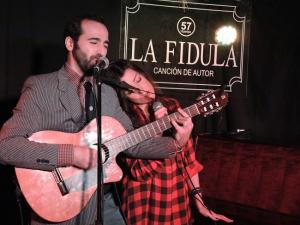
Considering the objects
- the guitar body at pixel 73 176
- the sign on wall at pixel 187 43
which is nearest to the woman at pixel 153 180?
the guitar body at pixel 73 176

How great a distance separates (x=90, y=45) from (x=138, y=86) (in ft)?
2.10

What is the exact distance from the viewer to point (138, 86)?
311 cm

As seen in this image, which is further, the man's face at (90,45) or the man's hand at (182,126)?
the man's hand at (182,126)

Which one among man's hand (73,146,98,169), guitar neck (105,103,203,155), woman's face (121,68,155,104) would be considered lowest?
man's hand (73,146,98,169)

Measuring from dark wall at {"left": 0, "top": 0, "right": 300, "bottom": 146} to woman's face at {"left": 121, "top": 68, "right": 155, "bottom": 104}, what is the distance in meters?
0.65

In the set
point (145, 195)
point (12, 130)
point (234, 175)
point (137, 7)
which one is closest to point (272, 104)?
point (234, 175)

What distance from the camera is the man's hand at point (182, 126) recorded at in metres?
2.70

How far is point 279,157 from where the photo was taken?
3330 millimetres

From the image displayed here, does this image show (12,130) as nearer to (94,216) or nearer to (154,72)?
(94,216)

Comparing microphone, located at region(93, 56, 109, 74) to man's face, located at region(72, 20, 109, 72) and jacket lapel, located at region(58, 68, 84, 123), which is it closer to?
man's face, located at region(72, 20, 109, 72)

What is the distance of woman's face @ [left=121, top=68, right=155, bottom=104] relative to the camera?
3068 mm

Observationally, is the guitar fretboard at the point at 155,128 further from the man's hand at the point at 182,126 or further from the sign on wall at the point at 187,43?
the sign on wall at the point at 187,43

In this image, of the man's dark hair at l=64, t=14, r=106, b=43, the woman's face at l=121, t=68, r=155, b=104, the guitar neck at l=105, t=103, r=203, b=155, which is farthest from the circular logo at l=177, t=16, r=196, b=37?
the man's dark hair at l=64, t=14, r=106, b=43

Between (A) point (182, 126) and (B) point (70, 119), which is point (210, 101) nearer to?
(A) point (182, 126)
